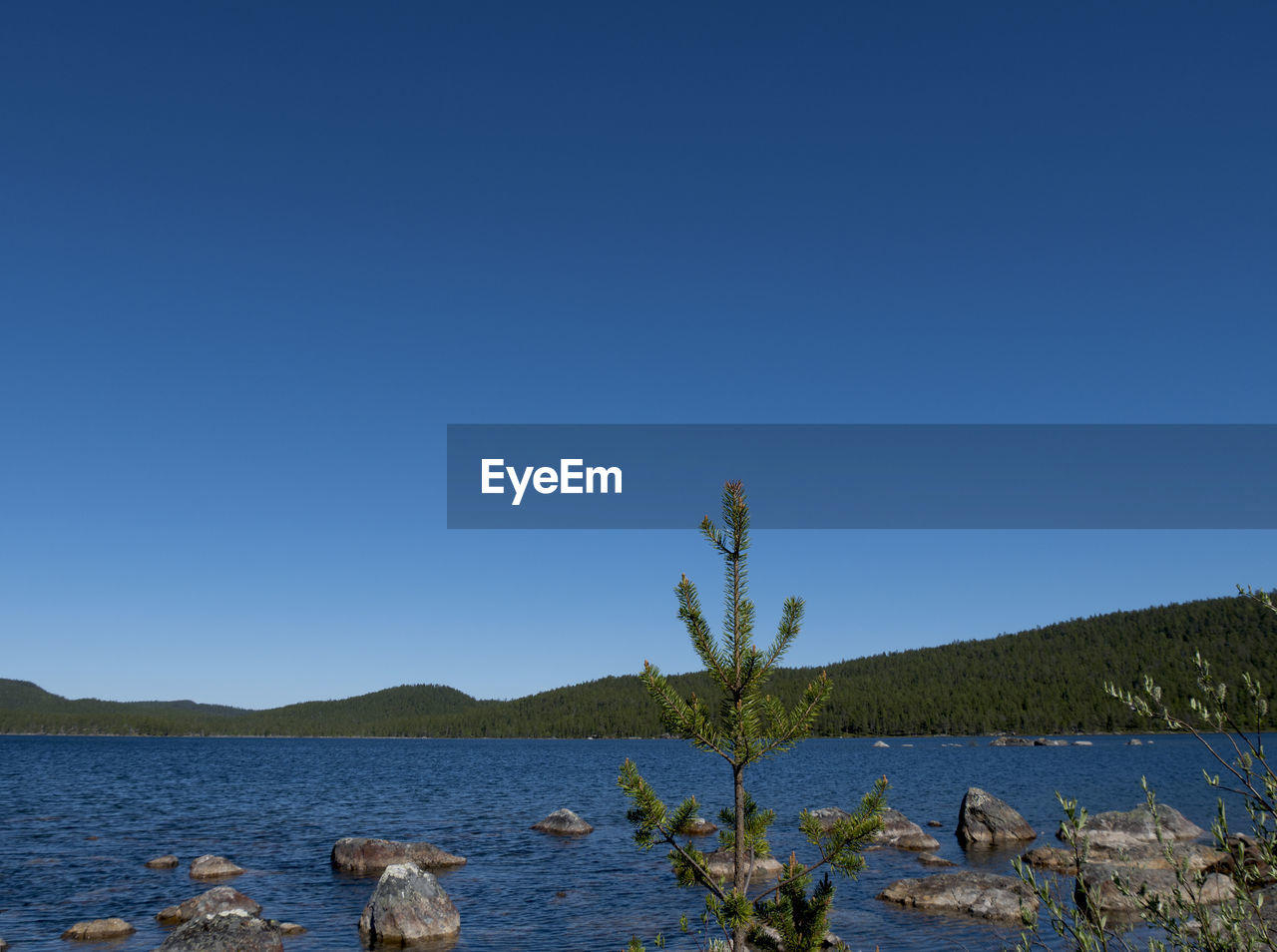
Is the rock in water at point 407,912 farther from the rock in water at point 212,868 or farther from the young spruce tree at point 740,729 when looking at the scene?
the young spruce tree at point 740,729

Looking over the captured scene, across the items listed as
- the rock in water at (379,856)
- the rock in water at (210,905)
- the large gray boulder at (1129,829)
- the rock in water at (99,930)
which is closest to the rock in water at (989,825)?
the large gray boulder at (1129,829)

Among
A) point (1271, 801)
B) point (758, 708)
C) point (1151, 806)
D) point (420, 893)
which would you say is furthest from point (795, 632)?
point (420, 893)

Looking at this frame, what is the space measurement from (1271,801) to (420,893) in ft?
75.4

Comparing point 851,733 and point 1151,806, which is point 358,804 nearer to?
point 1151,806

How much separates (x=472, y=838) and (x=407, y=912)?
20.8 m

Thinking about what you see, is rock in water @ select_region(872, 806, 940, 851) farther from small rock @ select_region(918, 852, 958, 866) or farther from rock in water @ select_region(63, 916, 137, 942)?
rock in water @ select_region(63, 916, 137, 942)

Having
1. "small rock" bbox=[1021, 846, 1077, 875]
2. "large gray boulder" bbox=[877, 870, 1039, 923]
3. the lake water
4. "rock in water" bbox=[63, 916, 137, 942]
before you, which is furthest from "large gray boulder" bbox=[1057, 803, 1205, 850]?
"rock in water" bbox=[63, 916, 137, 942]

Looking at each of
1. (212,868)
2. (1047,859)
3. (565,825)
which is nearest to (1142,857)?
(1047,859)

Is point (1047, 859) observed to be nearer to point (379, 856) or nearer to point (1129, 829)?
point (1129, 829)

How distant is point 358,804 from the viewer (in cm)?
6019

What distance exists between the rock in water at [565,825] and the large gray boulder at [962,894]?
2042cm

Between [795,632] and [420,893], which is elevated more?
[795,632]

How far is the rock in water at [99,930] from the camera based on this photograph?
22.9 m

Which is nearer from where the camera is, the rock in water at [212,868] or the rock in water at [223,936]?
the rock in water at [223,936]
